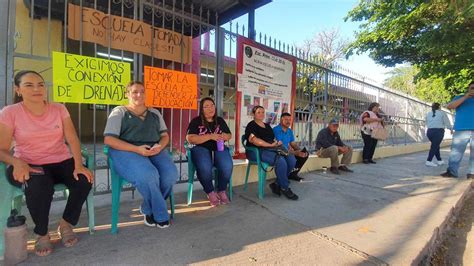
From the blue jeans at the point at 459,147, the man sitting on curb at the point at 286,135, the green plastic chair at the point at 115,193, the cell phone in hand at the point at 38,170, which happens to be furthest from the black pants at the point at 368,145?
the cell phone in hand at the point at 38,170

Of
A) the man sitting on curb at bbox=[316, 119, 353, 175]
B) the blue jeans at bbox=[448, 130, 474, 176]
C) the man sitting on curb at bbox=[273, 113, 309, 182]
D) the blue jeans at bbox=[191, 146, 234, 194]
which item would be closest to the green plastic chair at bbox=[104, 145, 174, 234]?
the blue jeans at bbox=[191, 146, 234, 194]

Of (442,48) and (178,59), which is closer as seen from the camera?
(178,59)

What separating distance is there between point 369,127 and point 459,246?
433cm

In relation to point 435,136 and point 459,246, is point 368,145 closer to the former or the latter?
point 435,136

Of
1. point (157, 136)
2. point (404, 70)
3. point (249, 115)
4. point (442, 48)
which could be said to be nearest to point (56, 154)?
point (157, 136)

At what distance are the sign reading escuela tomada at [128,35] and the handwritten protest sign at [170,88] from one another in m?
0.26

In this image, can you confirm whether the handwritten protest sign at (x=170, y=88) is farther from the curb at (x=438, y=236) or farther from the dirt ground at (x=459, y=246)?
the dirt ground at (x=459, y=246)

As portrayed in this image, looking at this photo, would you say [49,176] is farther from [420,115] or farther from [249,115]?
[420,115]

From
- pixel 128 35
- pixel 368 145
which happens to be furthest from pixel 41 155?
pixel 368 145

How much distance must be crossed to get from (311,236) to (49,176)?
2.30 metres

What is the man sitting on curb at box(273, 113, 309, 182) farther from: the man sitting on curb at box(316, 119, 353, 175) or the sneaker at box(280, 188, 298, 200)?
the man sitting on curb at box(316, 119, 353, 175)

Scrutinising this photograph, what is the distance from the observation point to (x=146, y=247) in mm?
2578

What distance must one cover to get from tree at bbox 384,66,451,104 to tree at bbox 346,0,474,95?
30.3ft

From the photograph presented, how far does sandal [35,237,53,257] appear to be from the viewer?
2377 millimetres
